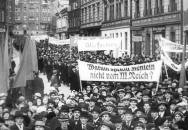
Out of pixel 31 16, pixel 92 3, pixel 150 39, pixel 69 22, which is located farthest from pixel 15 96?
pixel 31 16

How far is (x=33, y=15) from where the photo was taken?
480 feet

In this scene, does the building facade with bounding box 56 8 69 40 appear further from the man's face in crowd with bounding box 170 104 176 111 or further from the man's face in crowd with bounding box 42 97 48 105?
the man's face in crowd with bounding box 170 104 176 111

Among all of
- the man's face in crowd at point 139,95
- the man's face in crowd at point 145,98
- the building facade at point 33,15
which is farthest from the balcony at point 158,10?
the building facade at point 33,15

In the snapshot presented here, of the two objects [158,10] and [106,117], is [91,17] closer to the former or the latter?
[158,10]

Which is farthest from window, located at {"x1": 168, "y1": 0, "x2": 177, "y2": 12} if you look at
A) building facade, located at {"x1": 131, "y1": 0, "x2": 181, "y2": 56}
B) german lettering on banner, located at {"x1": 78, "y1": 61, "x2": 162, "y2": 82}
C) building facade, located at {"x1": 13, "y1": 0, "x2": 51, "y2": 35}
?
building facade, located at {"x1": 13, "y1": 0, "x2": 51, "y2": 35}

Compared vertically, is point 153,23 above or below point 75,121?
above

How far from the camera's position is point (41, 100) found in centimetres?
1335

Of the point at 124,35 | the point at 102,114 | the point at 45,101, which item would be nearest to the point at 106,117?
the point at 102,114

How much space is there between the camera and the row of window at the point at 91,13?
5903cm

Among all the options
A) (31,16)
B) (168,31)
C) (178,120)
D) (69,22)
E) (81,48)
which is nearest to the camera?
(178,120)

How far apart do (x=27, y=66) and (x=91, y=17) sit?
47.5 meters

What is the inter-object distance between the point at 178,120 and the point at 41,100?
429 centimetres

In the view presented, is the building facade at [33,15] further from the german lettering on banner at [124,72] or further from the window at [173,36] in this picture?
the german lettering on banner at [124,72]

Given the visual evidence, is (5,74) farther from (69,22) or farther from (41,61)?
(69,22)
